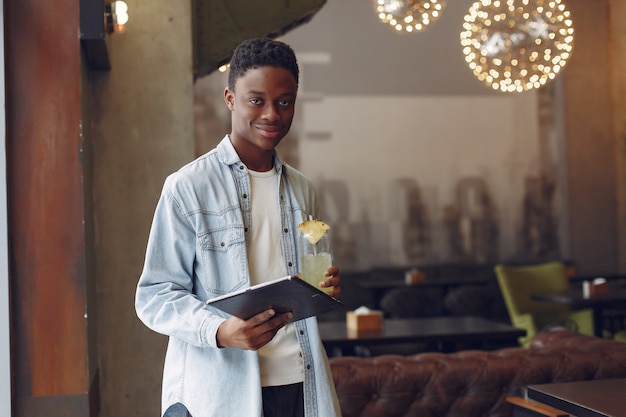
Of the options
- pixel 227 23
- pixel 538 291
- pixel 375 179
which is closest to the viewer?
pixel 227 23

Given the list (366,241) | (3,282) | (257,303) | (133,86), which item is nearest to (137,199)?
(133,86)

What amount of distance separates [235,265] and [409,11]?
3486 millimetres

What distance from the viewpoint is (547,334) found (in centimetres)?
335

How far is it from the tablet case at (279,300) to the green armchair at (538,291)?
5889 mm

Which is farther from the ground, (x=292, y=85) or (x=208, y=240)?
(x=292, y=85)

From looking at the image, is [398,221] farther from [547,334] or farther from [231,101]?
[231,101]

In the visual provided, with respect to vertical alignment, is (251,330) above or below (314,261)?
below

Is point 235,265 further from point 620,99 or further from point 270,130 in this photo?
point 620,99

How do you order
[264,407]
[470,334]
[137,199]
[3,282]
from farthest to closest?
1. [470,334]
2. [137,199]
3. [3,282]
4. [264,407]

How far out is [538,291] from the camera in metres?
7.73

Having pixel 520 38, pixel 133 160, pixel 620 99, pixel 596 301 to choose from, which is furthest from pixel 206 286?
pixel 620 99

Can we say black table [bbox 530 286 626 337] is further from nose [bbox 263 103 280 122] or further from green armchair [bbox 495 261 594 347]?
nose [bbox 263 103 280 122]

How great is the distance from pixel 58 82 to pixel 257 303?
2.03 meters

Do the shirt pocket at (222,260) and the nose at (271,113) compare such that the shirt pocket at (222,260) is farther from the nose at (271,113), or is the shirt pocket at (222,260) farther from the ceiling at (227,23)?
the ceiling at (227,23)
